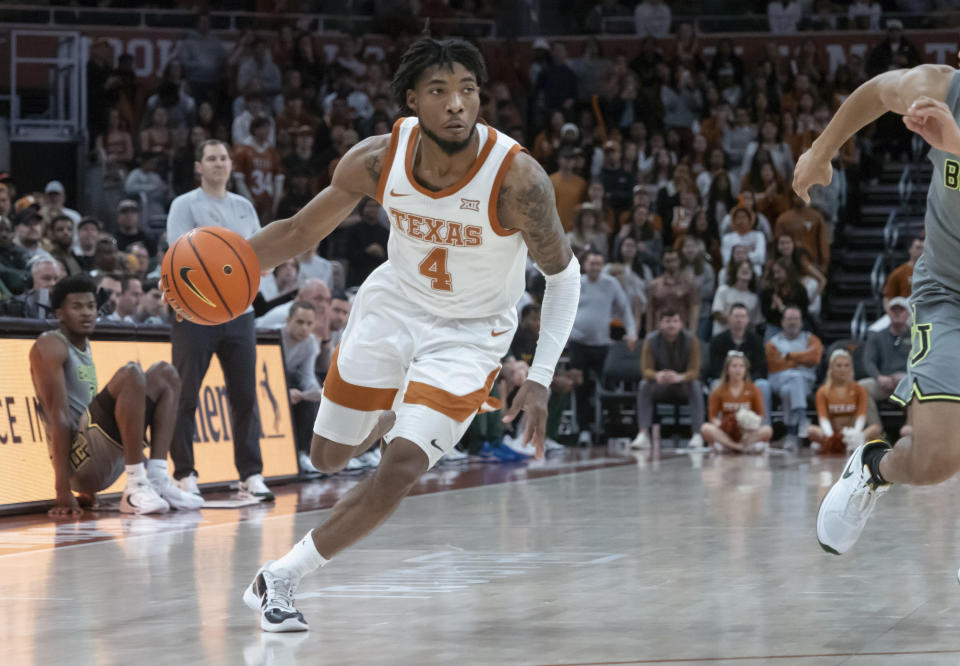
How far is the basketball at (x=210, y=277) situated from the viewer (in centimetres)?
474

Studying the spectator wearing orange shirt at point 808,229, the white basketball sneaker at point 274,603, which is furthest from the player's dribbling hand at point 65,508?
the spectator wearing orange shirt at point 808,229

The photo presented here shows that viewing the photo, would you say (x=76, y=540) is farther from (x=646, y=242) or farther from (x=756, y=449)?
(x=646, y=242)

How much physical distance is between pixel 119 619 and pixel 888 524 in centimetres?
415

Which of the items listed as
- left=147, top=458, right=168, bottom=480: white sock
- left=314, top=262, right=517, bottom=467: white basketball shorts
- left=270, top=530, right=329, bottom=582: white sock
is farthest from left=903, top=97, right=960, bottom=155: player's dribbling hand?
left=147, top=458, right=168, bottom=480: white sock

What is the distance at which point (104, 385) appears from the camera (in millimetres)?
8266

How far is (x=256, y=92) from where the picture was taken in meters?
17.5

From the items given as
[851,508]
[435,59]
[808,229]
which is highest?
[435,59]

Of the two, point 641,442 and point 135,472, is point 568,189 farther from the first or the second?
point 135,472

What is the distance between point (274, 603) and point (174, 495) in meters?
3.93

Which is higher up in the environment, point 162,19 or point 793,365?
point 162,19

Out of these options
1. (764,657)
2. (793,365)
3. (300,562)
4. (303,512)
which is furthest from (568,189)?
(764,657)

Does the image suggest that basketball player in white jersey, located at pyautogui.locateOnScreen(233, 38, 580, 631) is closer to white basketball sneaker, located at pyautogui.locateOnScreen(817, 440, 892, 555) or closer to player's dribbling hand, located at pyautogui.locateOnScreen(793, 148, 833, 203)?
player's dribbling hand, located at pyautogui.locateOnScreen(793, 148, 833, 203)

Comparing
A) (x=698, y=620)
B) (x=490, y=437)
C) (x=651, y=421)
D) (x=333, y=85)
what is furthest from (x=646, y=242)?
(x=698, y=620)

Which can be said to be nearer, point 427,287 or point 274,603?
point 274,603
